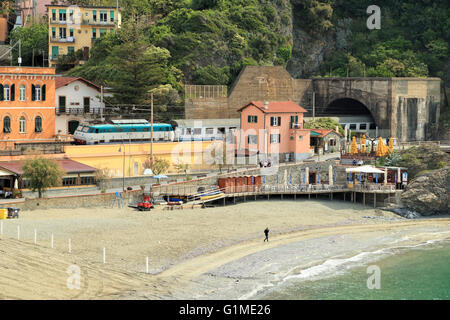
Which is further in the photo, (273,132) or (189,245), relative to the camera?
(273,132)

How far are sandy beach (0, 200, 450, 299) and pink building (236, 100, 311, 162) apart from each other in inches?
440

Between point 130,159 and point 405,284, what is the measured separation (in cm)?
3200

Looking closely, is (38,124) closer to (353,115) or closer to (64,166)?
(64,166)

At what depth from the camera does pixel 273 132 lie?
3253 inches

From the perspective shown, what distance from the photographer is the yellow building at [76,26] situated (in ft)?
325

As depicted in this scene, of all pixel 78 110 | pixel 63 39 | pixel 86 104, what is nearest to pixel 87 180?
pixel 78 110

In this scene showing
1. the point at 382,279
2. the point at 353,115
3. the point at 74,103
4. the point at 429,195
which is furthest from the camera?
the point at 353,115

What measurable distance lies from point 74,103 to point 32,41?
22300mm

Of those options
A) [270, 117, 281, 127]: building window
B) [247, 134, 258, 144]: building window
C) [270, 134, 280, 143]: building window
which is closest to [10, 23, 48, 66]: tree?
[247, 134, 258, 144]: building window

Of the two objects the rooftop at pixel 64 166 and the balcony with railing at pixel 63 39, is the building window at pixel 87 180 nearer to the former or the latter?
A: the rooftop at pixel 64 166

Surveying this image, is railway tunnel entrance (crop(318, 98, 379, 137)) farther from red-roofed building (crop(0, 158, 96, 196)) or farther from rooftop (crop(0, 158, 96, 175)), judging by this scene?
red-roofed building (crop(0, 158, 96, 196))

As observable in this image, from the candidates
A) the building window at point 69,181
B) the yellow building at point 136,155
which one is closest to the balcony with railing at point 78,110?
the yellow building at point 136,155
